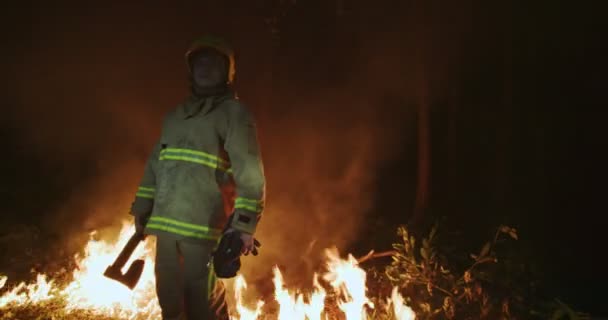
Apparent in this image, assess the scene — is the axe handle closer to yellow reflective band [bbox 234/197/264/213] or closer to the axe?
the axe

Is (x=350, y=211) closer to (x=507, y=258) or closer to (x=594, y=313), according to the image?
(x=507, y=258)

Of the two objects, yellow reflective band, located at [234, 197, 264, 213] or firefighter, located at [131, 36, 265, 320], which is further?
firefighter, located at [131, 36, 265, 320]

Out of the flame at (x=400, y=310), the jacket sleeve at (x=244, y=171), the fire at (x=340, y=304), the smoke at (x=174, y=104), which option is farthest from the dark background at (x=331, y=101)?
the jacket sleeve at (x=244, y=171)

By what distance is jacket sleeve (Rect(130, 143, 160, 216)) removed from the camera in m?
3.19

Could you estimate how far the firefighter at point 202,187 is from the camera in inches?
112

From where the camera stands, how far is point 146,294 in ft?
15.4

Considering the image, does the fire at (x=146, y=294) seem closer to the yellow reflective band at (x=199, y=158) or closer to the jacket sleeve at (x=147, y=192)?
the jacket sleeve at (x=147, y=192)

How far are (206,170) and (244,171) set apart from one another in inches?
12.7

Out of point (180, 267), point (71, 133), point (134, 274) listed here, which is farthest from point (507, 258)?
point (71, 133)

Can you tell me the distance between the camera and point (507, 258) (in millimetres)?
4477

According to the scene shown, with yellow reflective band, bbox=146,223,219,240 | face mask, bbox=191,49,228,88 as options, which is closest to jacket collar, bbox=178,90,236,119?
face mask, bbox=191,49,228,88

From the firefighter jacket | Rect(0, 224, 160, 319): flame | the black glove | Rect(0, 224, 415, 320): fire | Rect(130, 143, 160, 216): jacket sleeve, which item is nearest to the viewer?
the black glove

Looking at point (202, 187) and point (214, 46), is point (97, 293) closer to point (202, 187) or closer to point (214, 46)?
point (202, 187)

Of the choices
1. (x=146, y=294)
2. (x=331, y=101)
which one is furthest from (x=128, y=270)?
(x=331, y=101)
